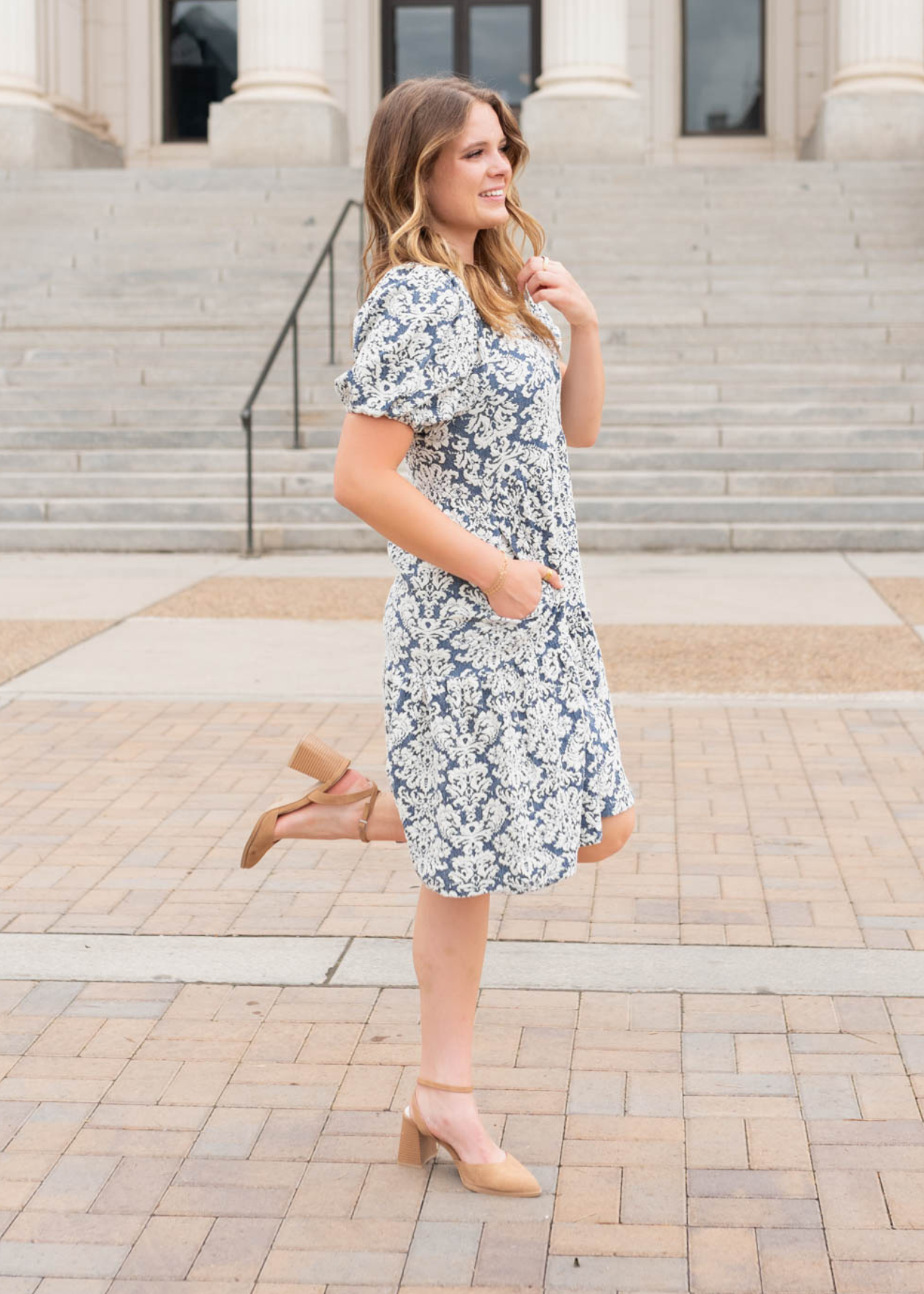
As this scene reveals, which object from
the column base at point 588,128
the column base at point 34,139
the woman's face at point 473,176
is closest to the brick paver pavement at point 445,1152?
the woman's face at point 473,176

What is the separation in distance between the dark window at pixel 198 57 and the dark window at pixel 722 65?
6.57 metres

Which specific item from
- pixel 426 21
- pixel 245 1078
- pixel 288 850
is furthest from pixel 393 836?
pixel 426 21

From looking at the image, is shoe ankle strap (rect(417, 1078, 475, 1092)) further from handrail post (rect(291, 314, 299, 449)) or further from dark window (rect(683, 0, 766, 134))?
dark window (rect(683, 0, 766, 134))

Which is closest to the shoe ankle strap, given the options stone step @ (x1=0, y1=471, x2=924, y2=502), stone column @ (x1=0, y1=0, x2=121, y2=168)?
stone step @ (x1=0, y1=471, x2=924, y2=502)

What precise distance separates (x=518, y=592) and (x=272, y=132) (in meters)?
19.5

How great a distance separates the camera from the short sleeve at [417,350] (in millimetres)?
2934

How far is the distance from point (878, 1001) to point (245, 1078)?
4.61 feet

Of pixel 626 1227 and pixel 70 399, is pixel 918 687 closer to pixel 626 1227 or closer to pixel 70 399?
pixel 626 1227

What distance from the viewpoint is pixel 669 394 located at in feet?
47.8

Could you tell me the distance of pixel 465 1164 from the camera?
3182 millimetres

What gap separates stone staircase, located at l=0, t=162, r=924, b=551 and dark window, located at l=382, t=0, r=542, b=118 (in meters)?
7.51

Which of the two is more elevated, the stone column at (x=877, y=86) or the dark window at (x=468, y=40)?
the dark window at (x=468, y=40)

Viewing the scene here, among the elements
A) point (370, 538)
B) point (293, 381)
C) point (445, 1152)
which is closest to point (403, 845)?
point (445, 1152)

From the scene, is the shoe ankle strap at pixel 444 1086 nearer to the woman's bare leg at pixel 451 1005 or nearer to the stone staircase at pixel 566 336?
the woman's bare leg at pixel 451 1005
